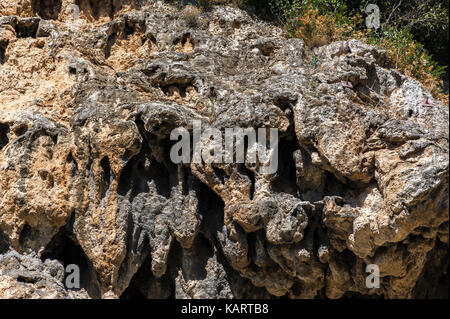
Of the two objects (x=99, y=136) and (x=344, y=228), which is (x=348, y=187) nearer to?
(x=344, y=228)

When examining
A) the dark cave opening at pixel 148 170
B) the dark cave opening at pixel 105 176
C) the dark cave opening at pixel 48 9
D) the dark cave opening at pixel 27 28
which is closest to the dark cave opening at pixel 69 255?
the dark cave opening at pixel 105 176

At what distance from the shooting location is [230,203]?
782 cm

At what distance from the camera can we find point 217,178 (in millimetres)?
7895

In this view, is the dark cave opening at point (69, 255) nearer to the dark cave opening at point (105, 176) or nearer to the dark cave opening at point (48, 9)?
the dark cave opening at point (105, 176)

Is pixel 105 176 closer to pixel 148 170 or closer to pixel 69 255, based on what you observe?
pixel 148 170

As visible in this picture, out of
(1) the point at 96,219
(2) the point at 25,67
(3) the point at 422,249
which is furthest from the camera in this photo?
(2) the point at 25,67

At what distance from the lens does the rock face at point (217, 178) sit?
24.7ft

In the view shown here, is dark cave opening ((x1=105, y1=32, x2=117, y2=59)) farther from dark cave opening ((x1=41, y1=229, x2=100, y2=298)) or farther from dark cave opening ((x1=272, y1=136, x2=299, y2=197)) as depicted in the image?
dark cave opening ((x1=272, y1=136, x2=299, y2=197))

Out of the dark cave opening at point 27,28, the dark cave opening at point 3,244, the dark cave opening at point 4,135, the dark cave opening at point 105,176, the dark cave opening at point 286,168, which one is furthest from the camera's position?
the dark cave opening at point 27,28

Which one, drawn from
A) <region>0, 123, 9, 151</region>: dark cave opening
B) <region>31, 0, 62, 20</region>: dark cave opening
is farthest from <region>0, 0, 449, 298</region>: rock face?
<region>31, 0, 62, 20</region>: dark cave opening

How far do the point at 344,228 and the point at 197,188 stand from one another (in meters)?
1.93

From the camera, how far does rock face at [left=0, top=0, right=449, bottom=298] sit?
752 centimetres
